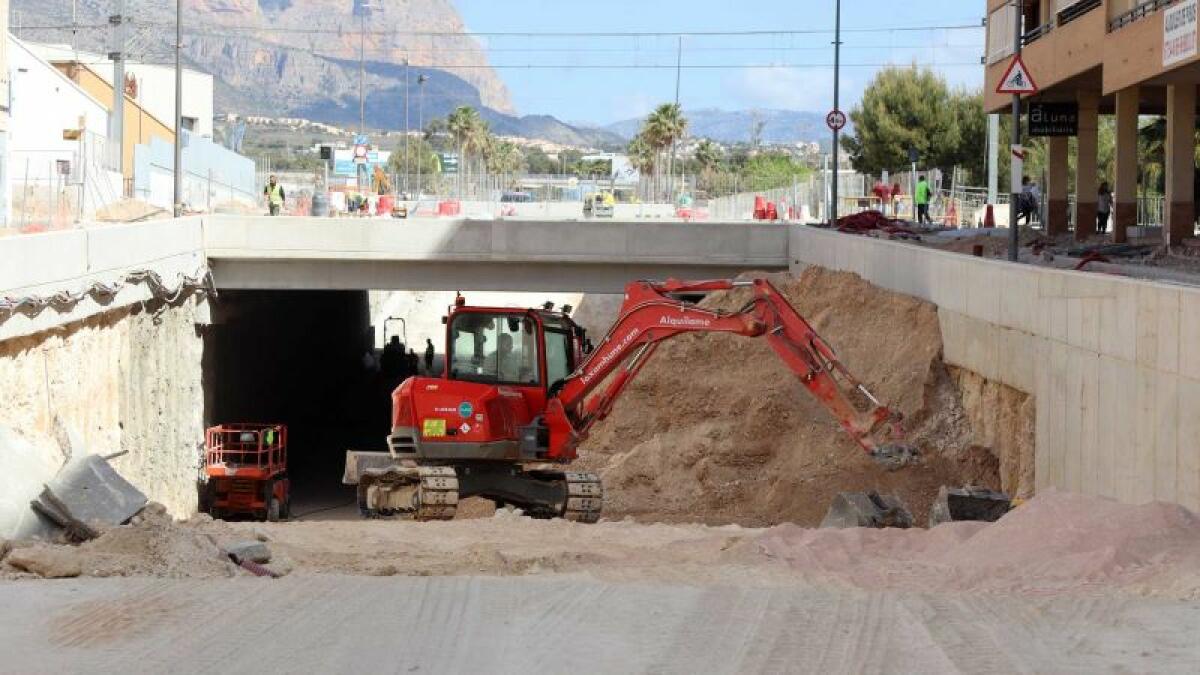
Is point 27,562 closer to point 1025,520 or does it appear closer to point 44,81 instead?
point 1025,520

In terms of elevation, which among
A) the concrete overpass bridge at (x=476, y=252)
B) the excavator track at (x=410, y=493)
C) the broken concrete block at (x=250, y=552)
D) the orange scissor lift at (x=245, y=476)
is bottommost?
the orange scissor lift at (x=245, y=476)

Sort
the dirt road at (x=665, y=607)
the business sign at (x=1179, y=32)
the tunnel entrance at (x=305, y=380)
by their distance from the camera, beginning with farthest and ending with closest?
the tunnel entrance at (x=305, y=380) < the business sign at (x=1179, y=32) < the dirt road at (x=665, y=607)

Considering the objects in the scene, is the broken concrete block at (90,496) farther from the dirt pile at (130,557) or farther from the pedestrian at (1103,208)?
the pedestrian at (1103,208)

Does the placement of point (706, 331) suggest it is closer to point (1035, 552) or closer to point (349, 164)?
point (1035, 552)

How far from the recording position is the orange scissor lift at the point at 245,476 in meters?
34.6

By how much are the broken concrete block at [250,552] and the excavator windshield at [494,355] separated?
878 cm

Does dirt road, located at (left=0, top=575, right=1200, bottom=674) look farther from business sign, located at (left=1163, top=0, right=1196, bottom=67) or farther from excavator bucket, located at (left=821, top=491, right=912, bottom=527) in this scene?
business sign, located at (left=1163, top=0, right=1196, bottom=67)

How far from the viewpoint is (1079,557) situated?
12.9m

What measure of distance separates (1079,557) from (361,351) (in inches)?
2552

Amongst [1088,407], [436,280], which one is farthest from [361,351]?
[1088,407]

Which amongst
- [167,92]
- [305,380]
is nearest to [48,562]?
[305,380]

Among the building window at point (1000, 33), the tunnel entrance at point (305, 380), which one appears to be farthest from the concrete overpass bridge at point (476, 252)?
the building window at point (1000, 33)

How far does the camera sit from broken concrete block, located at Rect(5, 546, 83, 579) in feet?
41.9

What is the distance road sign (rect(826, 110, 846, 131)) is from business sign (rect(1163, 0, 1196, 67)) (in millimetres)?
18915
